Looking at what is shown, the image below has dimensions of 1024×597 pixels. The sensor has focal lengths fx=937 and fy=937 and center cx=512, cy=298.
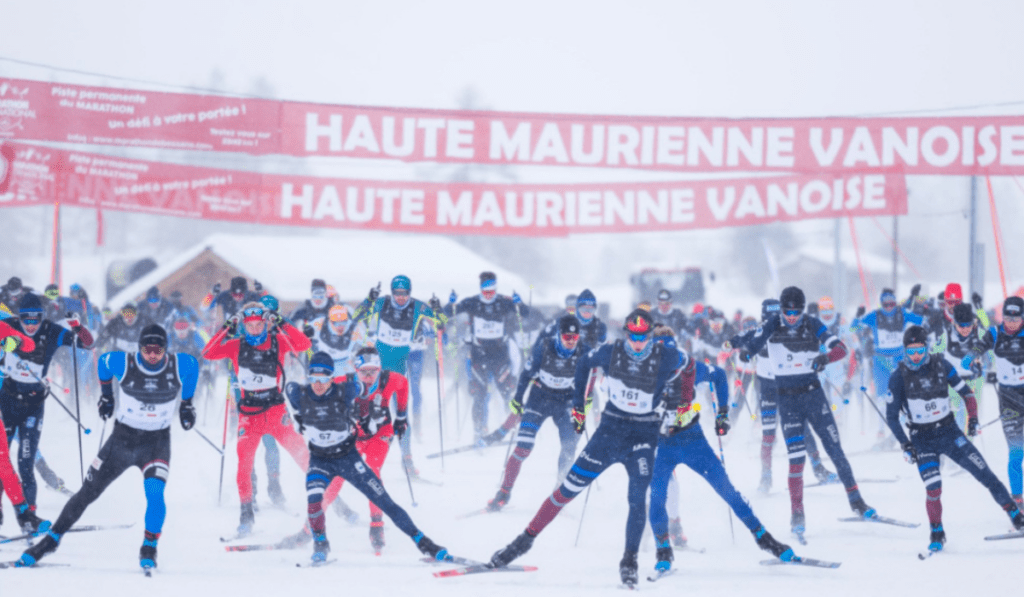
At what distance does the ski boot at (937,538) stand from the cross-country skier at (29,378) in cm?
763

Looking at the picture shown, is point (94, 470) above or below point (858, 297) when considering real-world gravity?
below

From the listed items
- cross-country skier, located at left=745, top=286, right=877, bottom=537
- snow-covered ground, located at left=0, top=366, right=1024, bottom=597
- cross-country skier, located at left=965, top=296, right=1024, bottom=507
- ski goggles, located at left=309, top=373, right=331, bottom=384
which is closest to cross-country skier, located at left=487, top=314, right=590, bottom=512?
snow-covered ground, located at left=0, top=366, right=1024, bottom=597

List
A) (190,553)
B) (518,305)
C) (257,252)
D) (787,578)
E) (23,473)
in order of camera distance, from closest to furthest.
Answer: (787,578) → (190,553) → (23,473) → (518,305) → (257,252)

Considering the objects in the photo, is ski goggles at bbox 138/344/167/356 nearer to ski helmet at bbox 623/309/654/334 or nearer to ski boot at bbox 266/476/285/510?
ski boot at bbox 266/476/285/510

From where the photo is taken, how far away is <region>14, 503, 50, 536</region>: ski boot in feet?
25.7

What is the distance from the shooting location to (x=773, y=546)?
716cm

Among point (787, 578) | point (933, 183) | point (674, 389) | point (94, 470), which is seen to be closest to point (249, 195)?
A: point (94, 470)

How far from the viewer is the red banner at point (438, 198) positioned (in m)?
16.2

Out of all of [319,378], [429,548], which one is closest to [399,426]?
[319,378]

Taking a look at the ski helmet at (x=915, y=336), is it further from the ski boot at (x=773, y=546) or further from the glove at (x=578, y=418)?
the glove at (x=578, y=418)

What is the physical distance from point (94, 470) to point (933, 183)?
129815 millimetres

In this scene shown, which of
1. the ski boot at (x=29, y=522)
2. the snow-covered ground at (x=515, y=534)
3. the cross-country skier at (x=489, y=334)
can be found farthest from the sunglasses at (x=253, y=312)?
the cross-country skier at (x=489, y=334)

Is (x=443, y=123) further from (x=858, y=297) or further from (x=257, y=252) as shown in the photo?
(x=858, y=297)

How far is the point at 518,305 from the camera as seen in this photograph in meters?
12.6
